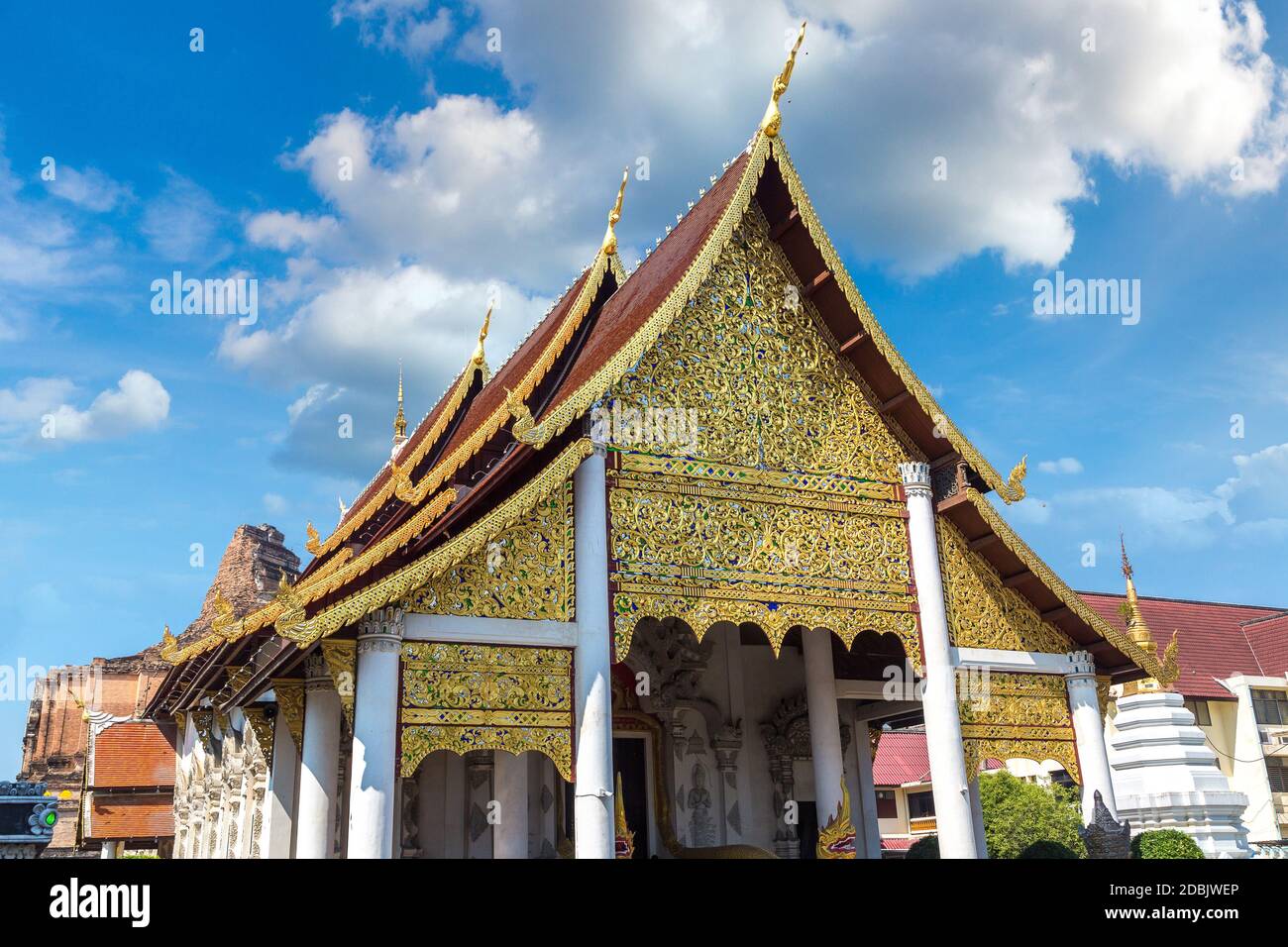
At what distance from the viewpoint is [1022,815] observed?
68.0ft

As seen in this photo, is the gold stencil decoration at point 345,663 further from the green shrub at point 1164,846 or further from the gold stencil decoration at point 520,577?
the green shrub at point 1164,846

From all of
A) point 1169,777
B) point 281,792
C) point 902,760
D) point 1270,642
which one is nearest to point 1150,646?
point 1169,777

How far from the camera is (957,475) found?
10.1 m

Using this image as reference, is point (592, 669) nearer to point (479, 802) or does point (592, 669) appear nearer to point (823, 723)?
point (823, 723)

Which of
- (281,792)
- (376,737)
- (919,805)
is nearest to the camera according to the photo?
(376,737)

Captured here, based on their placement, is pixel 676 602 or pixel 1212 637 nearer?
pixel 676 602

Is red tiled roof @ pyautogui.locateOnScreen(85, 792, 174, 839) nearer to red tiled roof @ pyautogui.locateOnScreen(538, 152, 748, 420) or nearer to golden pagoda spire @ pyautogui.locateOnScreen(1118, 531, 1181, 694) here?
red tiled roof @ pyautogui.locateOnScreen(538, 152, 748, 420)

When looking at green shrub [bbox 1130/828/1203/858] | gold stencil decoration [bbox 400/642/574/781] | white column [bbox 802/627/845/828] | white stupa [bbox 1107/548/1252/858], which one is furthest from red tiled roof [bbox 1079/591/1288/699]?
gold stencil decoration [bbox 400/642/574/781]

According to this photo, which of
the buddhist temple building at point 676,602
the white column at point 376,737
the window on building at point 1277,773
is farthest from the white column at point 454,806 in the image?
the window on building at point 1277,773

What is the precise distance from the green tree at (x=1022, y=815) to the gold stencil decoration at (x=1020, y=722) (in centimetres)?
1065

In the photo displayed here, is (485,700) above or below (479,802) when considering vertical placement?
above

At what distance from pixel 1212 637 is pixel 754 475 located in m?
20.5
